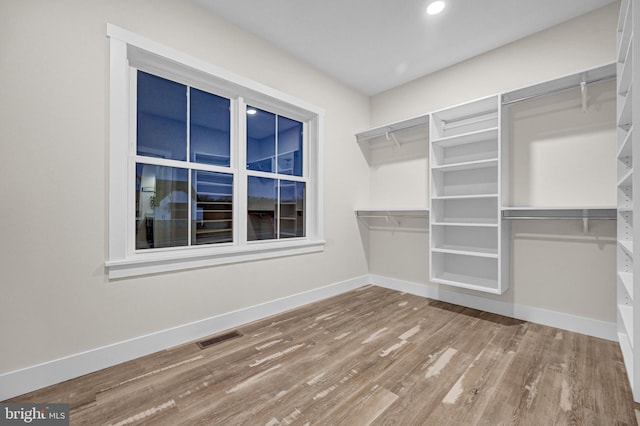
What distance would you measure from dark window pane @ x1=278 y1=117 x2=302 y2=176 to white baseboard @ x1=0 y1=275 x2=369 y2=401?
145 cm

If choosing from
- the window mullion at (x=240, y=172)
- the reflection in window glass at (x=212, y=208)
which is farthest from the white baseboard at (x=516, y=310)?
the reflection in window glass at (x=212, y=208)

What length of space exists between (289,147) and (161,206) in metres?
1.54

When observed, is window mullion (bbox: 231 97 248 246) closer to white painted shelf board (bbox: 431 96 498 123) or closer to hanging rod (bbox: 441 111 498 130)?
white painted shelf board (bbox: 431 96 498 123)

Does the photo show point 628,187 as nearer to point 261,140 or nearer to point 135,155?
point 261,140

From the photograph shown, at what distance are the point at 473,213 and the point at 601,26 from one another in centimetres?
183

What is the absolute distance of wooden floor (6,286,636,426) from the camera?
1411mm

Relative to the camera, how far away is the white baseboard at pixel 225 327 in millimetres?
1604

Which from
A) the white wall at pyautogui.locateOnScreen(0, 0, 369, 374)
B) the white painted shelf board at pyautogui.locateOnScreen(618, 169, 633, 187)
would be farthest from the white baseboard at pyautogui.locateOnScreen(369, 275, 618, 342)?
the white wall at pyautogui.locateOnScreen(0, 0, 369, 374)

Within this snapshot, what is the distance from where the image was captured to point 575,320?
7.77ft

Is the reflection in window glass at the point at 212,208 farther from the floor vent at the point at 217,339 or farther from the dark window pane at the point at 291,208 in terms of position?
the floor vent at the point at 217,339

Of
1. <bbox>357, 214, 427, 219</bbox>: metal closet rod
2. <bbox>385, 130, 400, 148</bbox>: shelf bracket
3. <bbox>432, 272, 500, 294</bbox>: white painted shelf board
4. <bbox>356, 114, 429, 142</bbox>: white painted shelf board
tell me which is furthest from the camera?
<bbox>385, 130, 400, 148</bbox>: shelf bracket

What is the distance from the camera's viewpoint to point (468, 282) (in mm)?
2783

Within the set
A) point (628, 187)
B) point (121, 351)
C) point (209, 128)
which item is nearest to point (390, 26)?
point (209, 128)

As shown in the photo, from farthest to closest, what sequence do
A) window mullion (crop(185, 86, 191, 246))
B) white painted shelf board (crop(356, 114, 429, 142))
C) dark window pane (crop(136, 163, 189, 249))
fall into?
white painted shelf board (crop(356, 114, 429, 142)), window mullion (crop(185, 86, 191, 246)), dark window pane (crop(136, 163, 189, 249))
